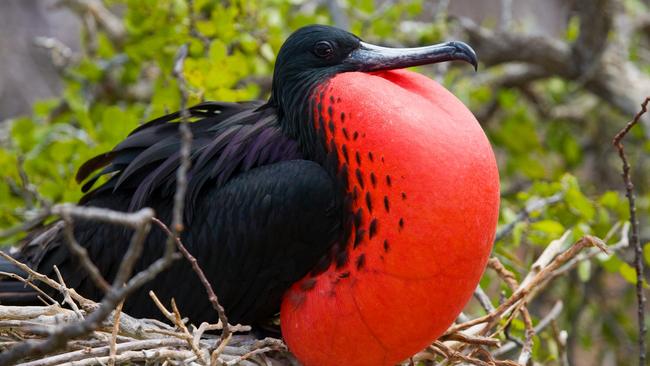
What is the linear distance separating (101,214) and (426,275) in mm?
842

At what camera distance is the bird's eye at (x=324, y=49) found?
2107 mm

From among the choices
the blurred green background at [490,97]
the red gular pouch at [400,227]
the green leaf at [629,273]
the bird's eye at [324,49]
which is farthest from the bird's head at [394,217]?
the green leaf at [629,273]

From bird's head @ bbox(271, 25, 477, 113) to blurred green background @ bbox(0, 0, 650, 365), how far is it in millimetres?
477

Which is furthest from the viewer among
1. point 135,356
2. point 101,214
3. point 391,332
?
point 391,332

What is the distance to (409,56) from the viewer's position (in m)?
2.02

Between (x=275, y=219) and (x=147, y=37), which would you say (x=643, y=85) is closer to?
(x=147, y=37)

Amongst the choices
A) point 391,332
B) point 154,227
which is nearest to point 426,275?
point 391,332

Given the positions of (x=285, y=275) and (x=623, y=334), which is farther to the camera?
(x=623, y=334)

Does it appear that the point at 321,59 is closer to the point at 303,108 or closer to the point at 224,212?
the point at 303,108

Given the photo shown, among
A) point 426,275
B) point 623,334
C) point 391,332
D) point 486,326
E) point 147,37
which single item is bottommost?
point 623,334

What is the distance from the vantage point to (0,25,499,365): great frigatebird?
5.98 ft

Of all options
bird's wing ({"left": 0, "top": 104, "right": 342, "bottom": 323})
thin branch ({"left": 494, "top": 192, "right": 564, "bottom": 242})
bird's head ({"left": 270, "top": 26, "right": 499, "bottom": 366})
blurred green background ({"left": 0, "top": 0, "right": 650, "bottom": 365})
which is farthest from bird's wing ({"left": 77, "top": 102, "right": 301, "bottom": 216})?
thin branch ({"left": 494, "top": 192, "right": 564, "bottom": 242})

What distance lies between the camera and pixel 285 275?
77.9 inches

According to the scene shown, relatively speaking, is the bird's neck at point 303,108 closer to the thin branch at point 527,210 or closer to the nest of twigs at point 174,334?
the nest of twigs at point 174,334
